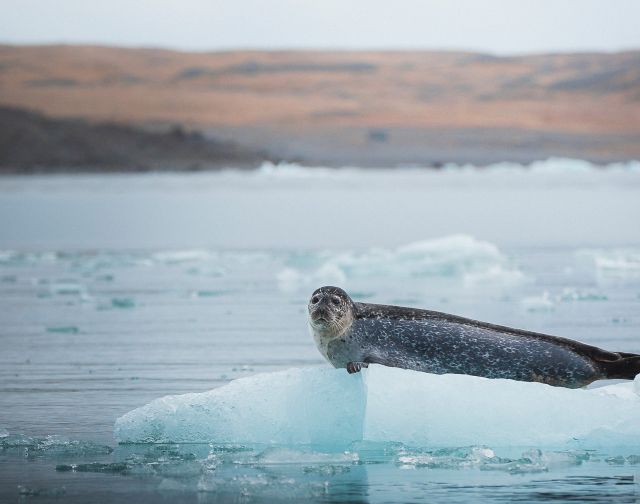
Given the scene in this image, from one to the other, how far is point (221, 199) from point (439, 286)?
34.7m

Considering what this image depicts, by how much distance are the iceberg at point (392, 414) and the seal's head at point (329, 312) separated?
0.56 meters

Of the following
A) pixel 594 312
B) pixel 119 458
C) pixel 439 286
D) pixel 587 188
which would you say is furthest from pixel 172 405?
pixel 587 188

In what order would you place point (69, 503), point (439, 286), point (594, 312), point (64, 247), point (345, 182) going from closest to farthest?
point (69, 503), point (594, 312), point (439, 286), point (64, 247), point (345, 182)

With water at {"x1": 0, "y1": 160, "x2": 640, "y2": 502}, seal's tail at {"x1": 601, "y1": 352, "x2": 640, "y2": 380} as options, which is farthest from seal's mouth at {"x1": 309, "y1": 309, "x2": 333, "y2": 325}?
seal's tail at {"x1": 601, "y1": 352, "x2": 640, "y2": 380}

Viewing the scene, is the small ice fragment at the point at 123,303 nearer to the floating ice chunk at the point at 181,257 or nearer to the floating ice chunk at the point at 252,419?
the floating ice chunk at the point at 181,257

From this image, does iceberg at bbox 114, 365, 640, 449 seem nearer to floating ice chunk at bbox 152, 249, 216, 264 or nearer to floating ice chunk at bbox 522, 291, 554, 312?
floating ice chunk at bbox 522, 291, 554, 312

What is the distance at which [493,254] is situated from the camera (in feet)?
58.0

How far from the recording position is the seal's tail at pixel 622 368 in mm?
8055

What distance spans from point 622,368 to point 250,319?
524cm

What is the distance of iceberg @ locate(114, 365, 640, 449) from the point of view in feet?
22.8

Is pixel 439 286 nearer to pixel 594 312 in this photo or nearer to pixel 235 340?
pixel 594 312

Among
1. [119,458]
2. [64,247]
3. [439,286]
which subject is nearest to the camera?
[119,458]

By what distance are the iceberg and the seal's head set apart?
1.83ft

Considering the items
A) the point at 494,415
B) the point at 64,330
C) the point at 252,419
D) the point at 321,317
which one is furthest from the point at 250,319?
the point at 494,415
